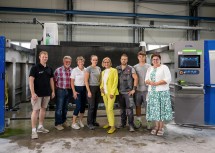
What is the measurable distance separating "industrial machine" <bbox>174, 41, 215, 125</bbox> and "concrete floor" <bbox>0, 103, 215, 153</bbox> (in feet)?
1.01

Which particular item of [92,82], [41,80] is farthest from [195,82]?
[41,80]

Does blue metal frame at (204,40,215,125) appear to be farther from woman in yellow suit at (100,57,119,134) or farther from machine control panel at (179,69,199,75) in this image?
woman in yellow suit at (100,57,119,134)

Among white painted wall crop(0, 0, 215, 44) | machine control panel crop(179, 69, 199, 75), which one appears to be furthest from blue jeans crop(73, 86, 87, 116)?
white painted wall crop(0, 0, 215, 44)

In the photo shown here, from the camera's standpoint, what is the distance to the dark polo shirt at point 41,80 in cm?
352

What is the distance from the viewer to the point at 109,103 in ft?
12.6

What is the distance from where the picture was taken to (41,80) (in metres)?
3.57

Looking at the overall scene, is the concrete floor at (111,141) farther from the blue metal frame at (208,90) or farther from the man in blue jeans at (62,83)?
the man in blue jeans at (62,83)

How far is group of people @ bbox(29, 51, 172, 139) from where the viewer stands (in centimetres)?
361

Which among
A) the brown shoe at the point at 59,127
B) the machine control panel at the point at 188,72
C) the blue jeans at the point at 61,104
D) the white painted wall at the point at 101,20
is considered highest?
the white painted wall at the point at 101,20

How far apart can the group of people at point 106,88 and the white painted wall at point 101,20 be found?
596 cm

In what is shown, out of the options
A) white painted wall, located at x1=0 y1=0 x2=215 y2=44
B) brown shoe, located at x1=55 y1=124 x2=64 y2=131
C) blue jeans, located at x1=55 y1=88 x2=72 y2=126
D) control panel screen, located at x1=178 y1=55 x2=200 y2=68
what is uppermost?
white painted wall, located at x1=0 y1=0 x2=215 y2=44

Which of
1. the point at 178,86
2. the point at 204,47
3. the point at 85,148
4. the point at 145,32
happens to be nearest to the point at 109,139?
the point at 85,148

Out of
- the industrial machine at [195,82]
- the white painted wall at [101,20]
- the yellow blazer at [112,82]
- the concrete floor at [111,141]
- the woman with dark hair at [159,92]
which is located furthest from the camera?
the white painted wall at [101,20]

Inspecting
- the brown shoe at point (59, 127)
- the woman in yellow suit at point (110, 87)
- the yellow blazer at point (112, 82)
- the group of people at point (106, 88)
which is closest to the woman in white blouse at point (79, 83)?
the group of people at point (106, 88)
